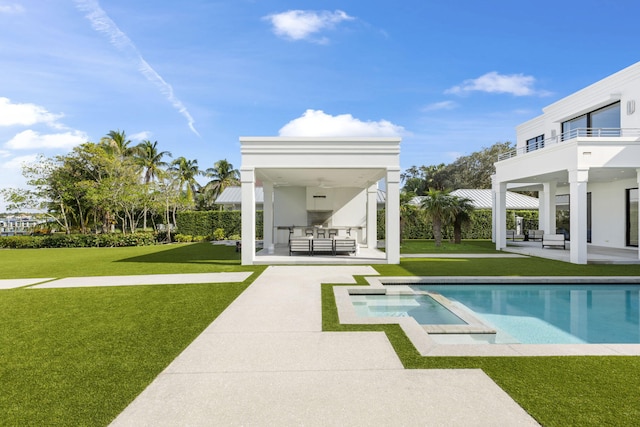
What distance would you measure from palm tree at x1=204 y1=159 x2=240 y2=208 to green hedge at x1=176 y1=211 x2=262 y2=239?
2016 cm

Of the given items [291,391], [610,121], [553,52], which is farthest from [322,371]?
[553,52]

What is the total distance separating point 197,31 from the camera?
16.1m

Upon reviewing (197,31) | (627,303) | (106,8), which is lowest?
(627,303)

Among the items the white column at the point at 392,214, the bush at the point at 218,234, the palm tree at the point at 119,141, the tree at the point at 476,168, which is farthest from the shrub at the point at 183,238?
the tree at the point at 476,168

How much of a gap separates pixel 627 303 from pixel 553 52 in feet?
66.1

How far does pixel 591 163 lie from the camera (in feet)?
43.8

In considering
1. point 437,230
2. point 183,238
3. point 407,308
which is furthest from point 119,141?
point 407,308

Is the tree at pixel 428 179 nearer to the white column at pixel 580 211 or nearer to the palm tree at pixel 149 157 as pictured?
the palm tree at pixel 149 157

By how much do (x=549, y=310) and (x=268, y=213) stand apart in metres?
14.3

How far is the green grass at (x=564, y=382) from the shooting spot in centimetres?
314

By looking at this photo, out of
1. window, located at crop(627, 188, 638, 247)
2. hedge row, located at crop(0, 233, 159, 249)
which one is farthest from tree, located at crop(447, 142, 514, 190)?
hedge row, located at crop(0, 233, 159, 249)

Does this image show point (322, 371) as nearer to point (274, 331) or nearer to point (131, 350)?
point (274, 331)

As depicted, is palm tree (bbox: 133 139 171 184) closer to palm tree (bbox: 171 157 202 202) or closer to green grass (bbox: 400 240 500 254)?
palm tree (bbox: 171 157 202 202)

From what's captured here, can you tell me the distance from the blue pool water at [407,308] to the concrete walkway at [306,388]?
1778mm
